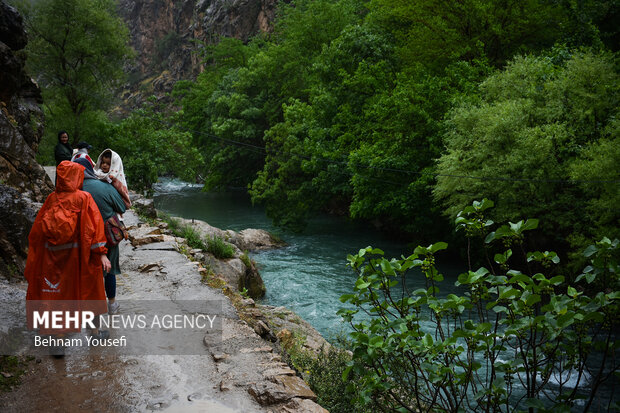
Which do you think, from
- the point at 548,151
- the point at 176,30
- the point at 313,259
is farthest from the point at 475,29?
the point at 176,30

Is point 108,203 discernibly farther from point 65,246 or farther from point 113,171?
point 65,246

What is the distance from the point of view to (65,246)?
4172 millimetres

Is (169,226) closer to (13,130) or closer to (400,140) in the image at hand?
(13,130)

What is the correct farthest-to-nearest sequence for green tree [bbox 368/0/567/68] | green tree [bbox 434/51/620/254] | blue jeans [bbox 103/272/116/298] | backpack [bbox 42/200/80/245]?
green tree [bbox 368/0/567/68] → green tree [bbox 434/51/620/254] → blue jeans [bbox 103/272/116/298] → backpack [bbox 42/200/80/245]

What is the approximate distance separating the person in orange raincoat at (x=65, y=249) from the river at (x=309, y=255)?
3889 millimetres

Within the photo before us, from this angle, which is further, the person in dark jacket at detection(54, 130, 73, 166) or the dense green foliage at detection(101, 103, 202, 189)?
the dense green foliage at detection(101, 103, 202, 189)

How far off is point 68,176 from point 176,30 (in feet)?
281

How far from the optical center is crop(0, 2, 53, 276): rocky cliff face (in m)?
5.82

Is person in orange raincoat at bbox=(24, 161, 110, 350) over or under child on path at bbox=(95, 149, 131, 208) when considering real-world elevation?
under

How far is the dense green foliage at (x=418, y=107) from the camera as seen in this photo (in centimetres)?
1199

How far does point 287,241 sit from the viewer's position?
2017cm

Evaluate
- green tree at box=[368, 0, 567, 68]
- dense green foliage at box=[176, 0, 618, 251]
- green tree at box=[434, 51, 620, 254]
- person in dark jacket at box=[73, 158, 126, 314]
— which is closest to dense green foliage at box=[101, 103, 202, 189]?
dense green foliage at box=[176, 0, 618, 251]

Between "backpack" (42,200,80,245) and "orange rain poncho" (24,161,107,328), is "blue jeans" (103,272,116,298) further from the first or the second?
"backpack" (42,200,80,245)

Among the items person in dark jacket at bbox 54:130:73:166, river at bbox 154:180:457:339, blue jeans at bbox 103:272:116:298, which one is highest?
person in dark jacket at bbox 54:130:73:166
